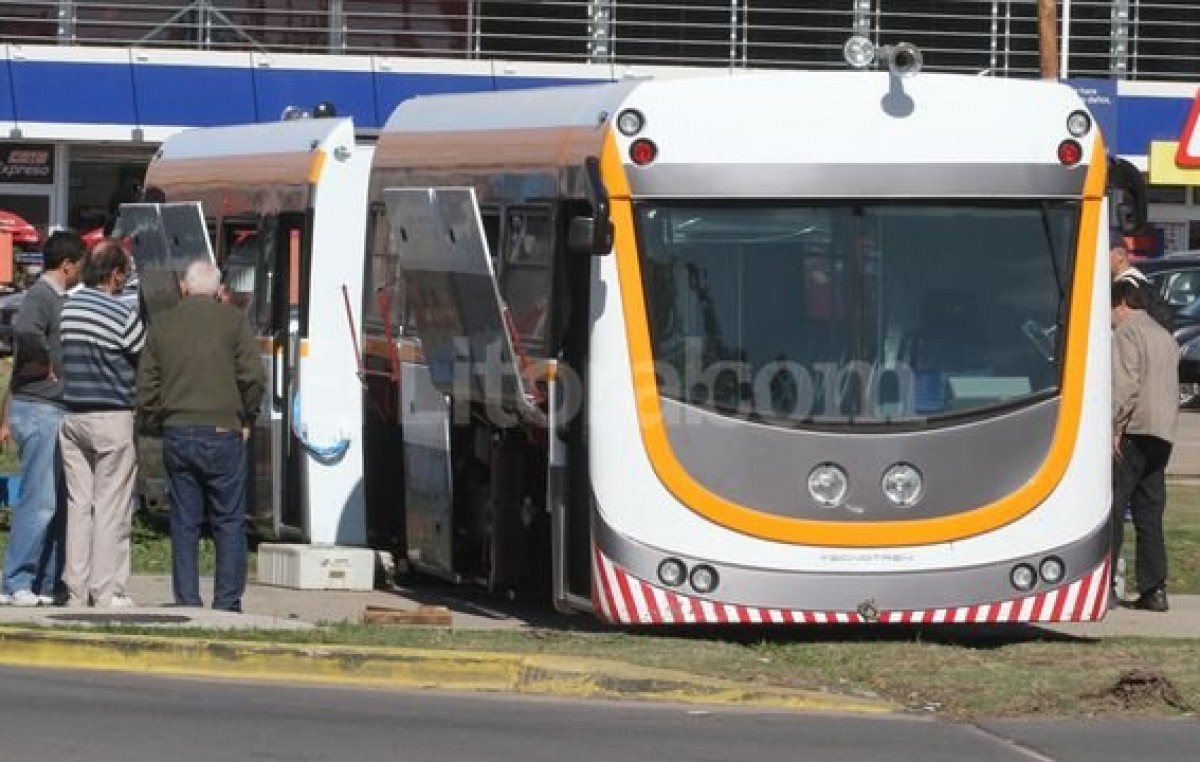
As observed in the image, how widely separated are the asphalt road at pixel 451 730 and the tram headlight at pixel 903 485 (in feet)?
6.32

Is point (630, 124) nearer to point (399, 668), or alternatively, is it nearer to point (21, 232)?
point (399, 668)

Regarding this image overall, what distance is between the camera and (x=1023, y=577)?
12719 mm

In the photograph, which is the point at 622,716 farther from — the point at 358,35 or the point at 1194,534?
the point at 358,35

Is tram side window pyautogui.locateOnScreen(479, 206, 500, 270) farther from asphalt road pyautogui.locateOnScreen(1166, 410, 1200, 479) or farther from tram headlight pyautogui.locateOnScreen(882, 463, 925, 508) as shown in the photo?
asphalt road pyautogui.locateOnScreen(1166, 410, 1200, 479)

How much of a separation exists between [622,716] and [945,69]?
126ft

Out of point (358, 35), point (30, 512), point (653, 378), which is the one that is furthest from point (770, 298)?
point (358, 35)

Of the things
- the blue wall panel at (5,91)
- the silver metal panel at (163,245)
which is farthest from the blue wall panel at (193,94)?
the silver metal panel at (163,245)

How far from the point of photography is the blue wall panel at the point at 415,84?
44.9 metres

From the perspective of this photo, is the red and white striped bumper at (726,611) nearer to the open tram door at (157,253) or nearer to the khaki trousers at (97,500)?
the khaki trousers at (97,500)

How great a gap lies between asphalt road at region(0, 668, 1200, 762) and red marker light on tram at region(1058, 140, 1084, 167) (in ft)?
10.4

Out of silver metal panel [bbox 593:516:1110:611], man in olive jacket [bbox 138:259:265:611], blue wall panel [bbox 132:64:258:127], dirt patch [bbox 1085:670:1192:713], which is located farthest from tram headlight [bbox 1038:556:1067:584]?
blue wall panel [bbox 132:64:258:127]

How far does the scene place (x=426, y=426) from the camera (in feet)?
50.0

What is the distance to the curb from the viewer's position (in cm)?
1103

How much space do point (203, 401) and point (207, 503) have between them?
0.60 metres
